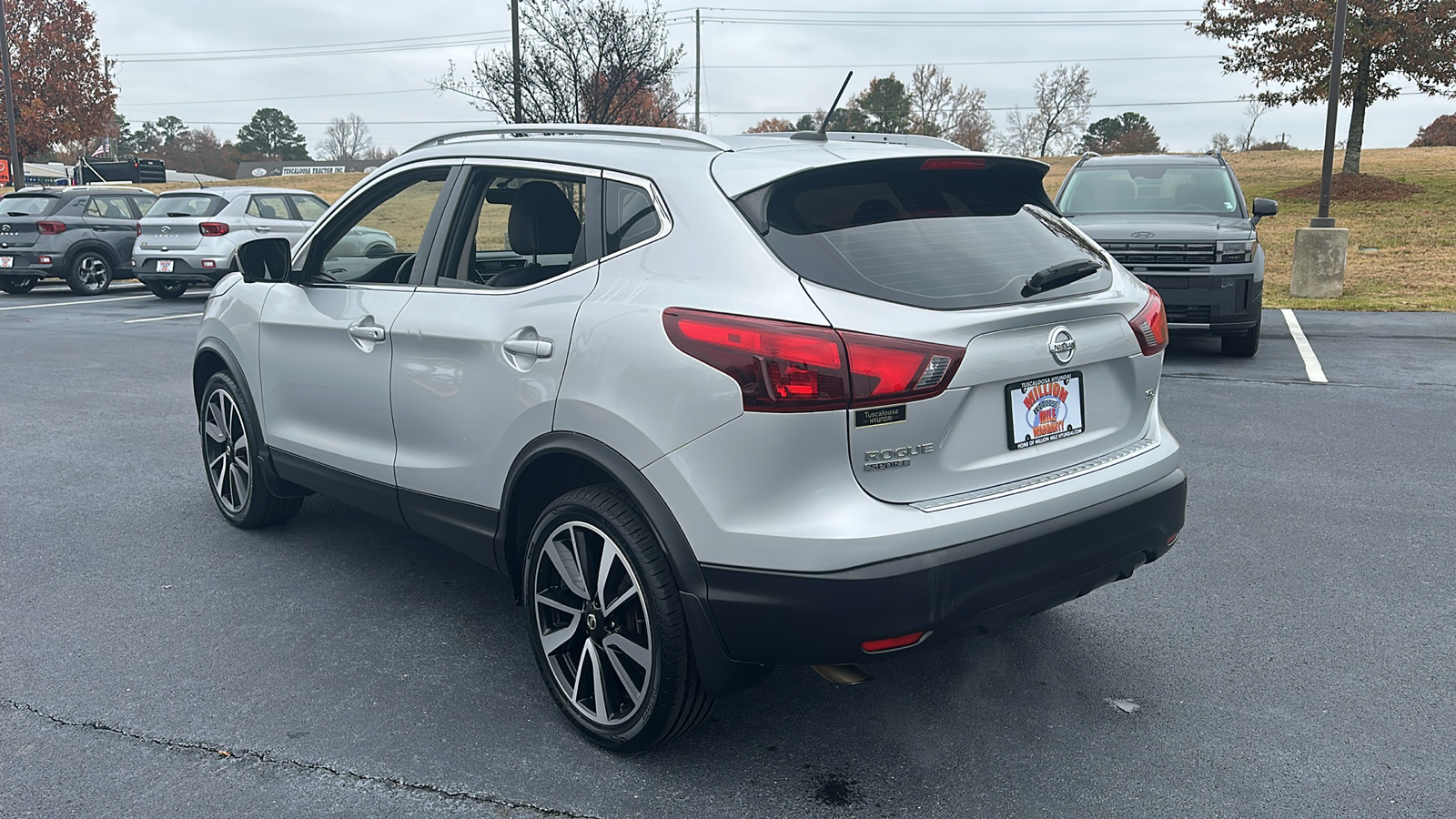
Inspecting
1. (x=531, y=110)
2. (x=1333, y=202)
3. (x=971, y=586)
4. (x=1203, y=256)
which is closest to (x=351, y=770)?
(x=971, y=586)

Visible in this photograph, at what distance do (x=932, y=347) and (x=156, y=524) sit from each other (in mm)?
4241

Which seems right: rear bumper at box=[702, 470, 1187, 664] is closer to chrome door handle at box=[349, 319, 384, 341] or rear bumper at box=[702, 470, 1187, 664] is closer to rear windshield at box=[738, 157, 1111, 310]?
rear windshield at box=[738, 157, 1111, 310]

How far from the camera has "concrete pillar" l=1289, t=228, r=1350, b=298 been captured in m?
14.8

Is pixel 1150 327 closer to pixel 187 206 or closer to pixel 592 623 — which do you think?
pixel 592 623

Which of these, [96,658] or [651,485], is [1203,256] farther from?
[96,658]

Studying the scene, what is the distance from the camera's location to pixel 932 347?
8.80 feet

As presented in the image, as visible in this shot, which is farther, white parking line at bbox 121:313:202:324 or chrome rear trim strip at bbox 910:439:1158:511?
white parking line at bbox 121:313:202:324

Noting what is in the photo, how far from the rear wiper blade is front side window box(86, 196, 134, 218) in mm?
19104

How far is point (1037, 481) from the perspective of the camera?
2.95 metres

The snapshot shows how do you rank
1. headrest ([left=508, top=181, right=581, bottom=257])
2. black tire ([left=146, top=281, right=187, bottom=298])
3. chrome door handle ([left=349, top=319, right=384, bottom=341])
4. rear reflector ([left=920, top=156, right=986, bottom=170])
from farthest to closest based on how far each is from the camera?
1. black tire ([left=146, top=281, right=187, bottom=298])
2. chrome door handle ([left=349, top=319, right=384, bottom=341])
3. headrest ([left=508, top=181, right=581, bottom=257])
4. rear reflector ([left=920, top=156, right=986, bottom=170])

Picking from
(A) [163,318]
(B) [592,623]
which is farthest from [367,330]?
(A) [163,318]

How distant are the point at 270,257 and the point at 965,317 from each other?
117 inches

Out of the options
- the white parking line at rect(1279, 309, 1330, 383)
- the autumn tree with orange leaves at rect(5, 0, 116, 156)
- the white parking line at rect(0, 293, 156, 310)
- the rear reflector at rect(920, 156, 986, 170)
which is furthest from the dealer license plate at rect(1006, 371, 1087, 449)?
the autumn tree with orange leaves at rect(5, 0, 116, 156)

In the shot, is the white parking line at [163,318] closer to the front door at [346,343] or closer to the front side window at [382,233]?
the front door at [346,343]
